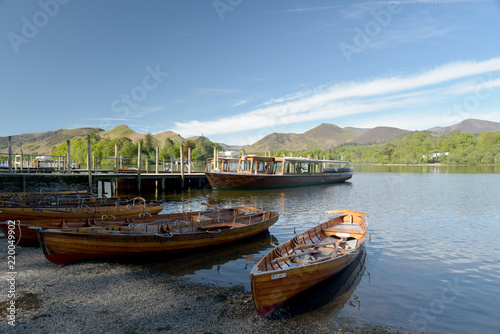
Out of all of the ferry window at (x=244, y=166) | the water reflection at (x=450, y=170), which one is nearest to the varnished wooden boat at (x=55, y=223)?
the ferry window at (x=244, y=166)

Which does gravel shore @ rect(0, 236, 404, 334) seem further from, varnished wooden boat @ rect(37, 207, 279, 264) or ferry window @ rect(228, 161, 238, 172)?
ferry window @ rect(228, 161, 238, 172)

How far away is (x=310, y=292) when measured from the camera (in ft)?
27.1

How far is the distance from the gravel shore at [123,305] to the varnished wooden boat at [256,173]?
88.1 feet

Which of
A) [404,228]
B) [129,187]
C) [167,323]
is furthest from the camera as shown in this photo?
[129,187]

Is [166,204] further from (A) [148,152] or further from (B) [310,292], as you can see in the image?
(A) [148,152]

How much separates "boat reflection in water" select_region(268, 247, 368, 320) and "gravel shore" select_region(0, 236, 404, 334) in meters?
0.43

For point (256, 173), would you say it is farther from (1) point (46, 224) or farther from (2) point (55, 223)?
(1) point (46, 224)

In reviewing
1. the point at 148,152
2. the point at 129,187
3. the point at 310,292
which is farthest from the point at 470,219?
the point at 148,152

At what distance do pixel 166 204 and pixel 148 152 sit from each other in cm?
11934

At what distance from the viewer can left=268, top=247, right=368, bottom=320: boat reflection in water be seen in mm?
7270

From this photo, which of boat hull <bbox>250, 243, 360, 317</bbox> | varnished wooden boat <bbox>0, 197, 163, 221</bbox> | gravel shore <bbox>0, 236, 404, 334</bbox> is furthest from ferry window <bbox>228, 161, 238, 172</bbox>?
boat hull <bbox>250, 243, 360, 317</bbox>

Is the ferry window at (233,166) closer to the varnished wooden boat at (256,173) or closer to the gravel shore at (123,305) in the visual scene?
the varnished wooden boat at (256,173)

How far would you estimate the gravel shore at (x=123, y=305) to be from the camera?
6277mm

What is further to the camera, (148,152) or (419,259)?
(148,152)
